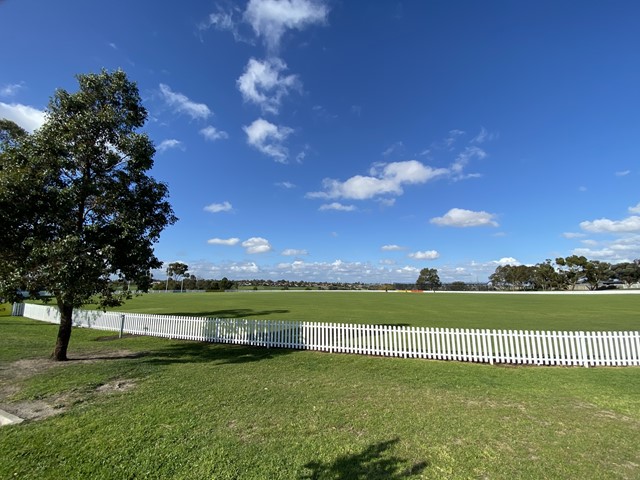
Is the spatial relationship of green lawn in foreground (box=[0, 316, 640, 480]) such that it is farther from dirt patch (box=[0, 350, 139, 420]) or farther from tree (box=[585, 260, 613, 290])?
tree (box=[585, 260, 613, 290])

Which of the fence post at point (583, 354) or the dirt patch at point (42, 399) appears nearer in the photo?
the dirt patch at point (42, 399)

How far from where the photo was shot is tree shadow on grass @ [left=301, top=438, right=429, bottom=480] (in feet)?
12.9

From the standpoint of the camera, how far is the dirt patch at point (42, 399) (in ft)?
20.0

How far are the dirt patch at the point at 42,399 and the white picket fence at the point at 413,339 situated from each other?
12.7ft

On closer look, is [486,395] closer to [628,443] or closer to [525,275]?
[628,443]

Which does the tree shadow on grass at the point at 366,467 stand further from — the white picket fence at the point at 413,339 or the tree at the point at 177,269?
the tree at the point at 177,269

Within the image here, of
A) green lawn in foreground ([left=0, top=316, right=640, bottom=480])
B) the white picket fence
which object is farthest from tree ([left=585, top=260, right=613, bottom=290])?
green lawn in foreground ([left=0, top=316, right=640, bottom=480])

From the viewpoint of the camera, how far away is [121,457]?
4344 mm

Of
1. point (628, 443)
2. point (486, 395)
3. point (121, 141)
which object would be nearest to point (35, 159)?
point (121, 141)

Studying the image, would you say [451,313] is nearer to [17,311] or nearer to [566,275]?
[17,311]

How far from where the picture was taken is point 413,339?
1123 centimetres

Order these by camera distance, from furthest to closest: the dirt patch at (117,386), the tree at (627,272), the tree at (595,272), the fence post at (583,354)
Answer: the tree at (627,272) < the tree at (595,272) < the fence post at (583,354) < the dirt patch at (117,386)

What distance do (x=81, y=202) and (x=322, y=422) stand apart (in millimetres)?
8609

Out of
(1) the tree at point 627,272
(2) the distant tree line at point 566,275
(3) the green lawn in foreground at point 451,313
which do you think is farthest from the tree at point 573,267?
(3) the green lawn in foreground at point 451,313
